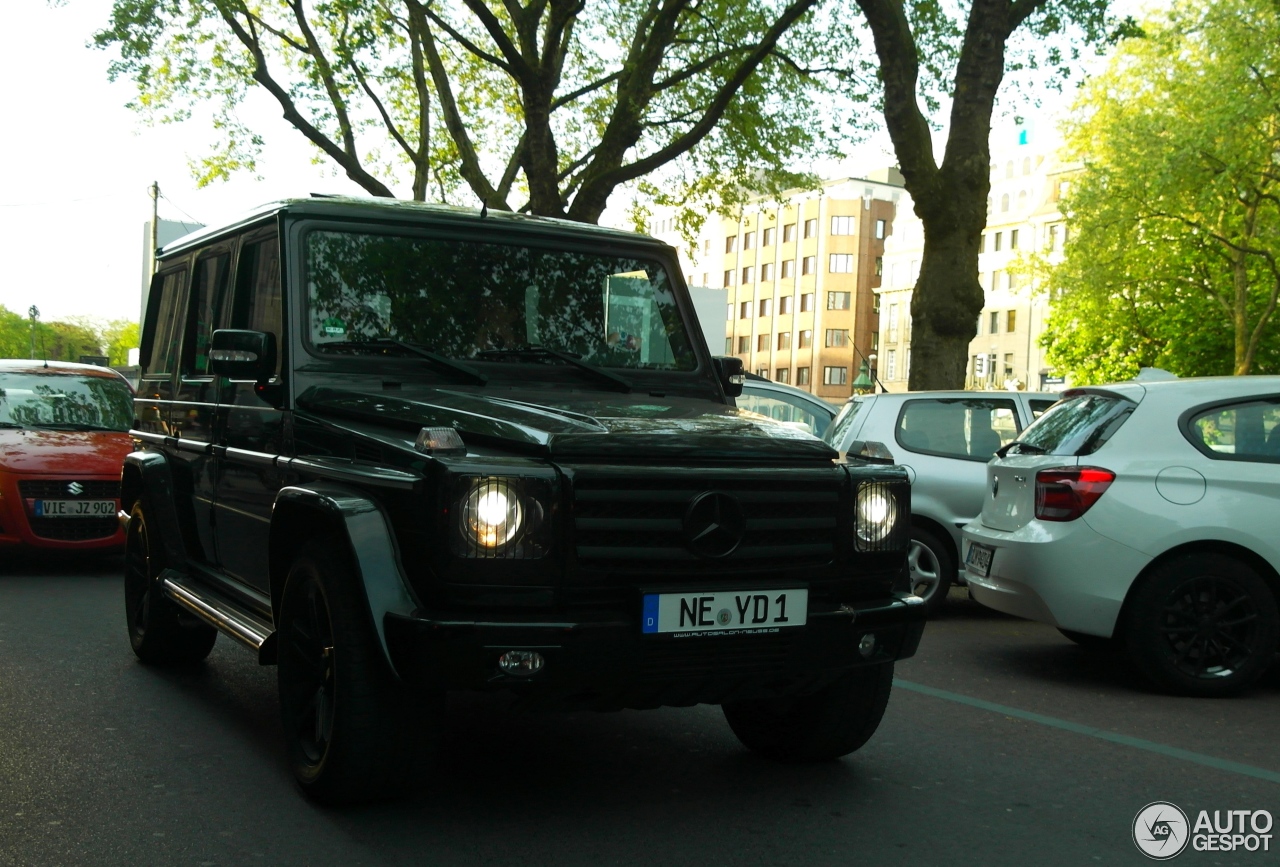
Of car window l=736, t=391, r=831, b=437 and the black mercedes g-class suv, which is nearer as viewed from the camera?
the black mercedes g-class suv

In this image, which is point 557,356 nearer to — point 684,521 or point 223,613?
point 684,521

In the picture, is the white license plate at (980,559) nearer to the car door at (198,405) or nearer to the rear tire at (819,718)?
the rear tire at (819,718)

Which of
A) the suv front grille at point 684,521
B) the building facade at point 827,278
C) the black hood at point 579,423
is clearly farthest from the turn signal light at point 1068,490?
the building facade at point 827,278

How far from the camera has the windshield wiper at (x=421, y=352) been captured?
5.41 meters

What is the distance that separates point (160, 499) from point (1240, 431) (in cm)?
560

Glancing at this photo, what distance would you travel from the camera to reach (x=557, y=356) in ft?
18.7

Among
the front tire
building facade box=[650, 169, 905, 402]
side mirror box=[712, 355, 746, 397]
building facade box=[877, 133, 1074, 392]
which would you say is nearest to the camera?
side mirror box=[712, 355, 746, 397]

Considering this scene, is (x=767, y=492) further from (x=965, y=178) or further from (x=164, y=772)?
(x=965, y=178)

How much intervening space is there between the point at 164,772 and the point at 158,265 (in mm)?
3691

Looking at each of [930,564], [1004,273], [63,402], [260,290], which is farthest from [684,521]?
[1004,273]

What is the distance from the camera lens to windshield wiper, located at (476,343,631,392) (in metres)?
5.63

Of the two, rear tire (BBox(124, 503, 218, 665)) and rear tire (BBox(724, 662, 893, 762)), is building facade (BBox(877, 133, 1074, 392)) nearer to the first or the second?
rear tire (BBox(124, 503, 218, 665))

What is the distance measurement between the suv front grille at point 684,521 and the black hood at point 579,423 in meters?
0.11

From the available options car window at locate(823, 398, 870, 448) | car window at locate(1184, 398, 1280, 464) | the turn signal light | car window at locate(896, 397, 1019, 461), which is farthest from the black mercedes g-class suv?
car window at locate(823, 398, 870, 448)
